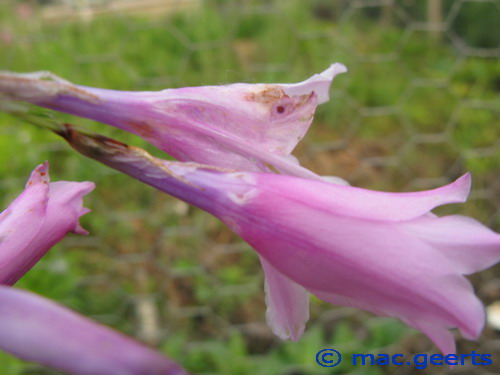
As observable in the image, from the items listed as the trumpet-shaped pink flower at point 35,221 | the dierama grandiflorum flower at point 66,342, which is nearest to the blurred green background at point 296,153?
the trumpet-shaped pink flower at point 35,221

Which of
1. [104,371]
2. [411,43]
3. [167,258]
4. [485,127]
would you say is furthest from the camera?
[411,43]

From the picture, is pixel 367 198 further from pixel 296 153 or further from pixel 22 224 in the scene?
pixel 296 153

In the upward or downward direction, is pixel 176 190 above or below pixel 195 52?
below

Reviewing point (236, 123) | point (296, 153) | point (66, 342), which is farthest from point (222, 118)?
point (296, 153)

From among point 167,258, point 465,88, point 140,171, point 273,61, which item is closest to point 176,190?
point 140,171

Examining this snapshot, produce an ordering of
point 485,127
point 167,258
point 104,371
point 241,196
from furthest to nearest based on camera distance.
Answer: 1. point 485,127
2. point 167,258
3. point 241,196
4. point 104,371

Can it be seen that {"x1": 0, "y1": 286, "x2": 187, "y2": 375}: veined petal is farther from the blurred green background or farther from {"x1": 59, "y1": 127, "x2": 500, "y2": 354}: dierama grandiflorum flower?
A: the blurred green background

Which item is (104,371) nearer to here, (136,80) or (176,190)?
(176,190)

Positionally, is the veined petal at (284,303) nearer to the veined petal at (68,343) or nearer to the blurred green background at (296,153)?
the veined petal at (68,343)

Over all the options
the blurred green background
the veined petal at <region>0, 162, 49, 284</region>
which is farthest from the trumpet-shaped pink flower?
the blurred green background
